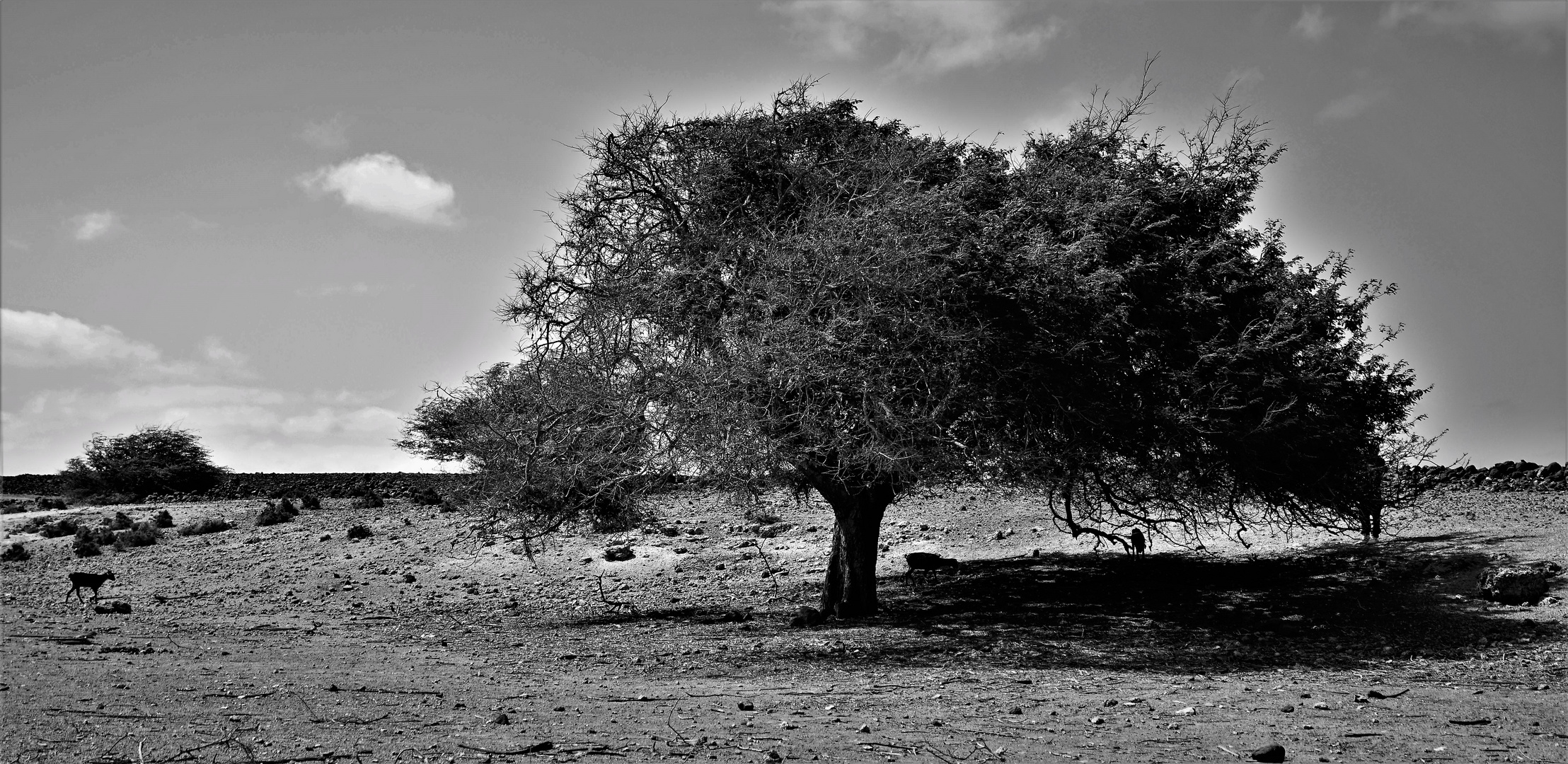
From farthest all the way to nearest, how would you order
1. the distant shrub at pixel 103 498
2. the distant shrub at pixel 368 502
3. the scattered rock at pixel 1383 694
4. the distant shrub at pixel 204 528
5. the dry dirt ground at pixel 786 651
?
the distant shrub at pixel 103 498 < the distant shrub at pixel 368 502 < the distant shrub at pixel 204 528 < the scattered rock at pixel 1383 694 < the dry dirt ground at pixel 786 651

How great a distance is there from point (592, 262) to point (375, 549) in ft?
35.2

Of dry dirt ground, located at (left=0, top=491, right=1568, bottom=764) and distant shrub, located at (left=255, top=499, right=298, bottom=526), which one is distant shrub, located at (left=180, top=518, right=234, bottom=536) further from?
dry dirt ground, located at (left=0, top=491, right=1568, bottom=764)

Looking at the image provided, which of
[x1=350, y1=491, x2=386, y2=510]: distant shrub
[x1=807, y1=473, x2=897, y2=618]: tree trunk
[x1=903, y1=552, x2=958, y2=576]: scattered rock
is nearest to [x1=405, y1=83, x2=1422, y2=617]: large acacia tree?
[x1=807, y1=473, x2=897, y2=618]: tree trunk

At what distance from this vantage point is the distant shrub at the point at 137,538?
2344 cm

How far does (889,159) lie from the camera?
12.9 metres

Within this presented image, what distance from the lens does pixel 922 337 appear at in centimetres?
1139

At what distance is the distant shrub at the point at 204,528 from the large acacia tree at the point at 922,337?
12.7 m

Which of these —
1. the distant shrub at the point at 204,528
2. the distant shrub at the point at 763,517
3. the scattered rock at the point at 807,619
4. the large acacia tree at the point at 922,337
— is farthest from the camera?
the distant shrub at the point at 204,528

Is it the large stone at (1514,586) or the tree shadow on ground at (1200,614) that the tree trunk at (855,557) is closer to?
the tree shadow on ground at (1200,614)

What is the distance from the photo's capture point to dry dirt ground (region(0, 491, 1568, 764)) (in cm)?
720

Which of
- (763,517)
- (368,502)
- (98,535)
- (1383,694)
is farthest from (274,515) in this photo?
(1383,694)

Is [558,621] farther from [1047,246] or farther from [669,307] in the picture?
[1047,246]

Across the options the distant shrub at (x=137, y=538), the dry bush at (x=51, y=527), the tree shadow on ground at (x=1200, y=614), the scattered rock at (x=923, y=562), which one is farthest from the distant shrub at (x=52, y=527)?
the tree shadow on ground at (x=1200, y=614)

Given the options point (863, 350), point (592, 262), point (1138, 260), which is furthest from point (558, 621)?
point (1138, 260)
